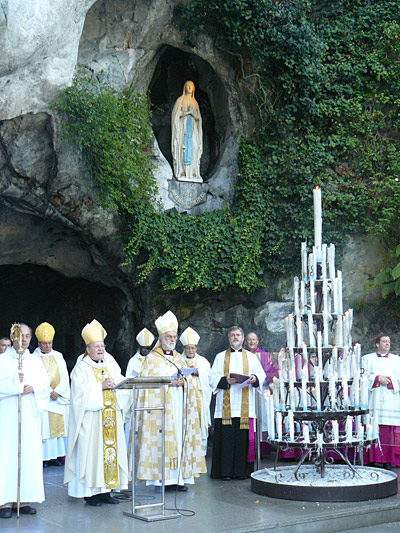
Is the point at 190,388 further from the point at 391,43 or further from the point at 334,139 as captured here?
the point at 391,43

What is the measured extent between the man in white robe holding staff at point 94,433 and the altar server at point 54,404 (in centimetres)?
279

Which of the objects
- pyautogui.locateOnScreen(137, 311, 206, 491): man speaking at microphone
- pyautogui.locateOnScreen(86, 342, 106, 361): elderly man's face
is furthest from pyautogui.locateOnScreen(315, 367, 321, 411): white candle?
pyautogui.locateOnScreen(86, 342, 106, 361): elderly man's face

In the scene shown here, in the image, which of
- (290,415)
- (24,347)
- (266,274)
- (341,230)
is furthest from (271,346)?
(24,347)

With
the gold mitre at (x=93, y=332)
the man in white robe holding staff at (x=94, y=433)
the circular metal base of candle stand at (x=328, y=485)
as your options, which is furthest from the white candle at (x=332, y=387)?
the gold mitre at (x=93, y=332)

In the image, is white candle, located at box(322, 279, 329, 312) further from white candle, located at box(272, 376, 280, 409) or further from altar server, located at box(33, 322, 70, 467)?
altar server, located at box(33, 322, 70, 467)

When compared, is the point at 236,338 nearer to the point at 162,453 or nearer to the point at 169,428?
the point at 169,428

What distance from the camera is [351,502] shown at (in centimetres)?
728

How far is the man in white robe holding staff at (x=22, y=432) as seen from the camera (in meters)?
6.90

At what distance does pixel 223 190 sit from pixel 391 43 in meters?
4.12

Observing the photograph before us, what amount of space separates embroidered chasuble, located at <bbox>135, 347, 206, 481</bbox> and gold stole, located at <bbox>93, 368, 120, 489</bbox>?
20.0 inches

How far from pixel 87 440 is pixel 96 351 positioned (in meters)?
0.89

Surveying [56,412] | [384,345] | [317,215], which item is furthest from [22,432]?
[384,345]

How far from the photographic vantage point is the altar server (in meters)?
10.2

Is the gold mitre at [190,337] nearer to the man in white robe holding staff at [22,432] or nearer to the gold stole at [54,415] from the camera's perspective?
the gold stole at [54,415]
